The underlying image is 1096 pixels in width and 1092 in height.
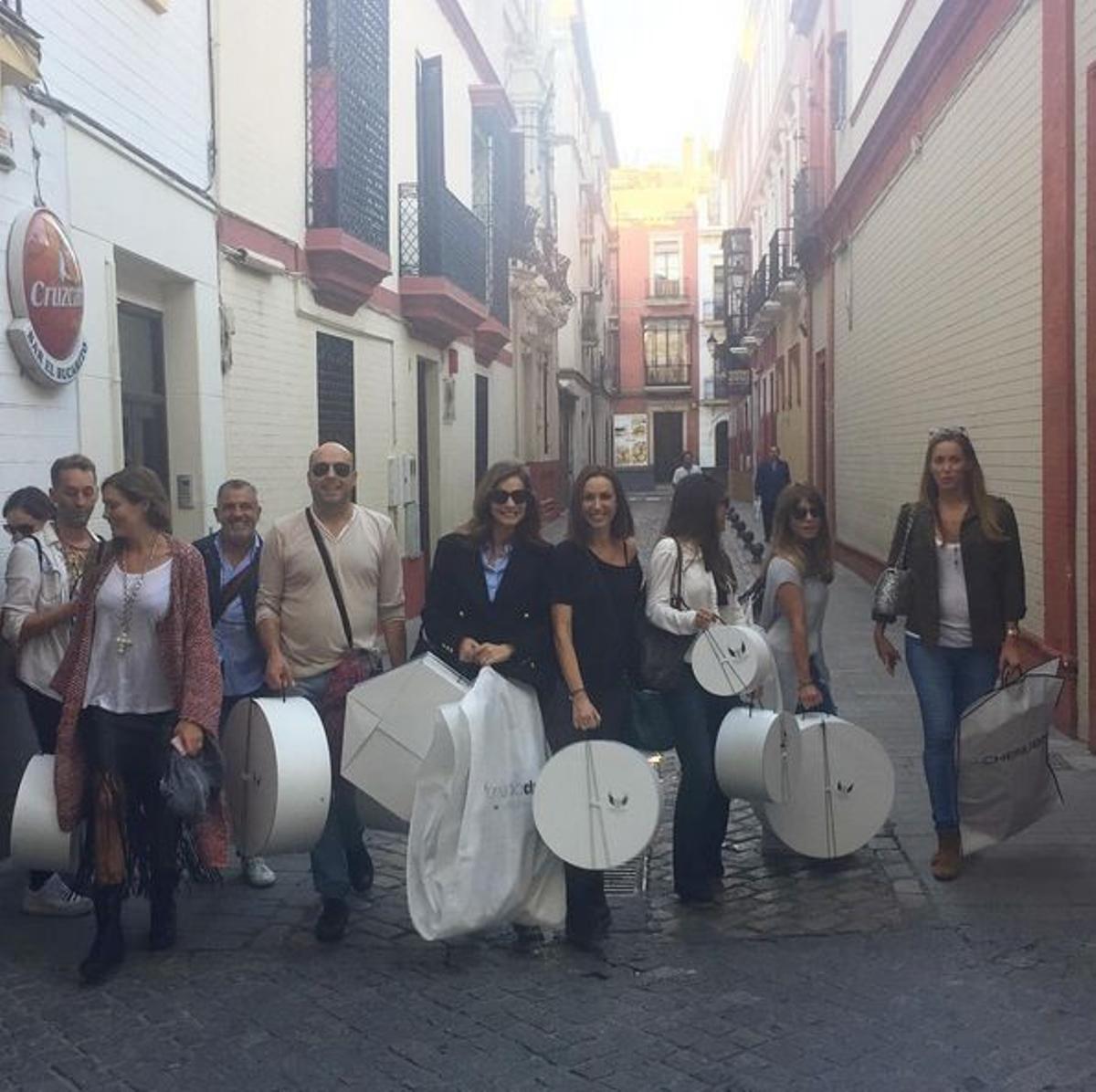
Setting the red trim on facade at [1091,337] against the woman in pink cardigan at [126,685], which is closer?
the woman in pink cardigan at [126,685]

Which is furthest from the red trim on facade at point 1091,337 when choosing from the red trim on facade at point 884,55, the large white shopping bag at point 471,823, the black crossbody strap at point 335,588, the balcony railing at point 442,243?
the balcony railing at point 442,243

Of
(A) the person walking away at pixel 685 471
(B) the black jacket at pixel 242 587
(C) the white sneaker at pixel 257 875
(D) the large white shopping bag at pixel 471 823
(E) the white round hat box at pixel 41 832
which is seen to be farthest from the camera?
(A) the person walking away at pixel 685 471

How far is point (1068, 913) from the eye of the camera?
502cm

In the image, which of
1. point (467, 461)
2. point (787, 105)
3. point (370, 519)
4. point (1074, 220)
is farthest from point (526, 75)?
point (370, 519)

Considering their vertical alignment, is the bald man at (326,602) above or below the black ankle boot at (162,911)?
above

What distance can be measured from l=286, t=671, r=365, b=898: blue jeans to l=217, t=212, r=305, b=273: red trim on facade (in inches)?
187

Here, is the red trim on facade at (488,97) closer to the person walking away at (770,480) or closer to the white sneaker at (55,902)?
the person walking away at (770,480)

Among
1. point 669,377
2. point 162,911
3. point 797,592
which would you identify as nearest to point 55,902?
point 162,911

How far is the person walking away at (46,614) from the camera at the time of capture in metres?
5.20

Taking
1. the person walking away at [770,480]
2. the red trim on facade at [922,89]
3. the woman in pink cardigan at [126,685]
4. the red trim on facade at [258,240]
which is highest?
the red trim on facade at [922,89]

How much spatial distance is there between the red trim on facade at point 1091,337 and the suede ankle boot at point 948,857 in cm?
224

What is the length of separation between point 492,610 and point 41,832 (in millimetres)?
1730

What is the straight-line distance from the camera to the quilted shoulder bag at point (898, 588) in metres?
5.55

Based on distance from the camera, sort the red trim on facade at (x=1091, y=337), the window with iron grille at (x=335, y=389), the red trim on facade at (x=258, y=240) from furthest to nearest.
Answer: the window with iron grille at (x=335, y=389) < the red trim on facade at (x=258, y=240) < the red trim on facade at (x=1091, y=337)
